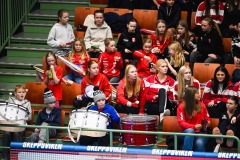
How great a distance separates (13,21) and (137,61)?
3598mm

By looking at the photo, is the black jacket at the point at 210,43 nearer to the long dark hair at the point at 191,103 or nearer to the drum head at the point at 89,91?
the long dark hair at the point at 191,103

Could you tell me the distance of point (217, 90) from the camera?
632 inches


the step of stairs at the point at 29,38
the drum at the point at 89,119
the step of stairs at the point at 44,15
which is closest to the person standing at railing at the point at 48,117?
the drum at the point at 89,119

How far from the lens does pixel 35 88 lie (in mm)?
17000

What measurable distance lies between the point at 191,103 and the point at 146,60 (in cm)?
208

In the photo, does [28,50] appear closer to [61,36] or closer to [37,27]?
[37,27]

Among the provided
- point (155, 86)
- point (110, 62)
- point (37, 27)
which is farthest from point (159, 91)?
point (37, 27)

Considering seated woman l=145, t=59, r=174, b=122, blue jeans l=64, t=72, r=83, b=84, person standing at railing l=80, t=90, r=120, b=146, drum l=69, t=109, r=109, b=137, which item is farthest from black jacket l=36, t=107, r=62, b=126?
seated woman l=145, t=59, r=174, b=122

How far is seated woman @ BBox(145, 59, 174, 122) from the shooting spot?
15930 millimetres

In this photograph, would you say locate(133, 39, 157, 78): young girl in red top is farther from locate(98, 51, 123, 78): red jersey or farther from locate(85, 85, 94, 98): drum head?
locate(85, 85, 94, 98): drum head

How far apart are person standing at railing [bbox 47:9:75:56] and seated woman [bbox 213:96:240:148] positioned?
157 inches

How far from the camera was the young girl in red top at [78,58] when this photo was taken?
17.2 meters

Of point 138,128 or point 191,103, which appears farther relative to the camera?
point 138,128

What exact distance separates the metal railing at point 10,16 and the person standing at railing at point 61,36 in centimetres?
152
